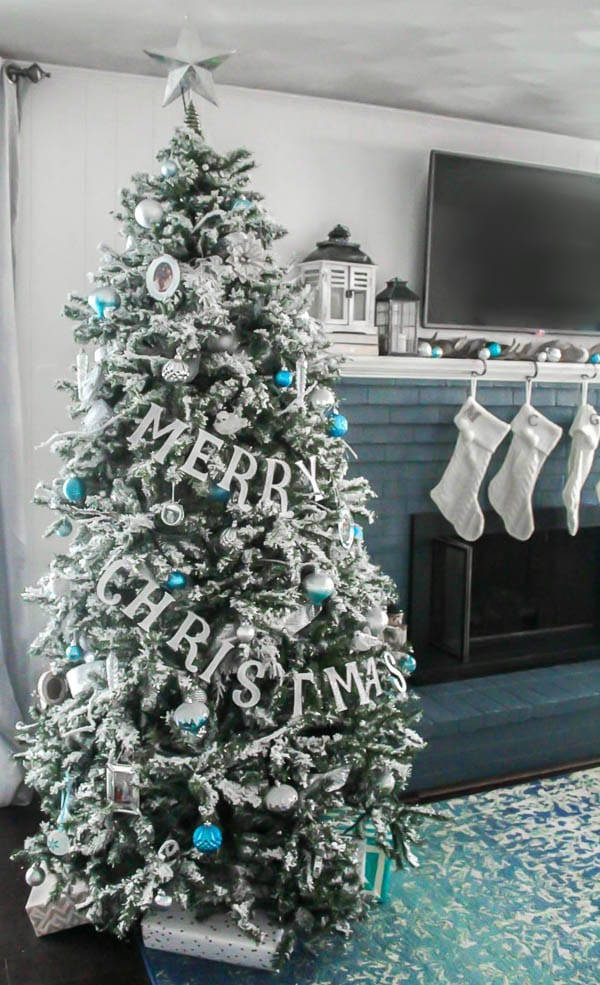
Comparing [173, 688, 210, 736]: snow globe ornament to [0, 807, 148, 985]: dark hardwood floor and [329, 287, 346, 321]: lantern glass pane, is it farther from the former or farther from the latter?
[329, 287, 346, 321]: lantern glass pane

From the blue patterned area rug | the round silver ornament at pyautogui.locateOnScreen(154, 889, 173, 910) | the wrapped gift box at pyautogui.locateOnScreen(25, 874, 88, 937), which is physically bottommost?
the blue patterned area rug

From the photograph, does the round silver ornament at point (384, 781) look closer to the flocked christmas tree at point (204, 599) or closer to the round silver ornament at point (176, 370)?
the flocked christmas tree at point (204, 599)

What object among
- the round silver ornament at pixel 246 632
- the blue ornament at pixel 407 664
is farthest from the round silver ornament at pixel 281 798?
the blue ornament at pixel 407 664

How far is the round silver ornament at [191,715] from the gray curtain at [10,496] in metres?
1.03

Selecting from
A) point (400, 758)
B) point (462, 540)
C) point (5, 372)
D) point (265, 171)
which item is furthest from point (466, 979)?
point (265, 171)

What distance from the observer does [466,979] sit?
191 centimetres

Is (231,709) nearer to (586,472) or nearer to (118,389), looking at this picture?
(118,389)

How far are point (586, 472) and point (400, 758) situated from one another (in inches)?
62.3

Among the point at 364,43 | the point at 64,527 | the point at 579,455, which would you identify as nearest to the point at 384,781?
the point at 64,527

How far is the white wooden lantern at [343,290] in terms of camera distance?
279cm

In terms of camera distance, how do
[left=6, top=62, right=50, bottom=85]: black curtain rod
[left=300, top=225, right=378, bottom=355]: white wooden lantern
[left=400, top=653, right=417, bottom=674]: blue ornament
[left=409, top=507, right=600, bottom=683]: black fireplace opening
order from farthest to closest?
[left=409, top=507, right=600, bottom=683]: black fireplace opening, [left=300, top=225, right=378, bottom=355]: white wooden lantern, [left=6, top=62, right=50, bottom=85]: black curtain rod, [left=400, top=653, right=417, bottom=674]: blue ornament

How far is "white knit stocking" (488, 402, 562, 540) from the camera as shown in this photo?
3.09m

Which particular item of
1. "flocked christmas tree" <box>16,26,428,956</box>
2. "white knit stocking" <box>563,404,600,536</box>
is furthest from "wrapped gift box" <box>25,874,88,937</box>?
"white knit stocking" <box>563,404,600,536</box>

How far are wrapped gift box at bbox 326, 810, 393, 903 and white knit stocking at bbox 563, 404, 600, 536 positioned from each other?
150cm
